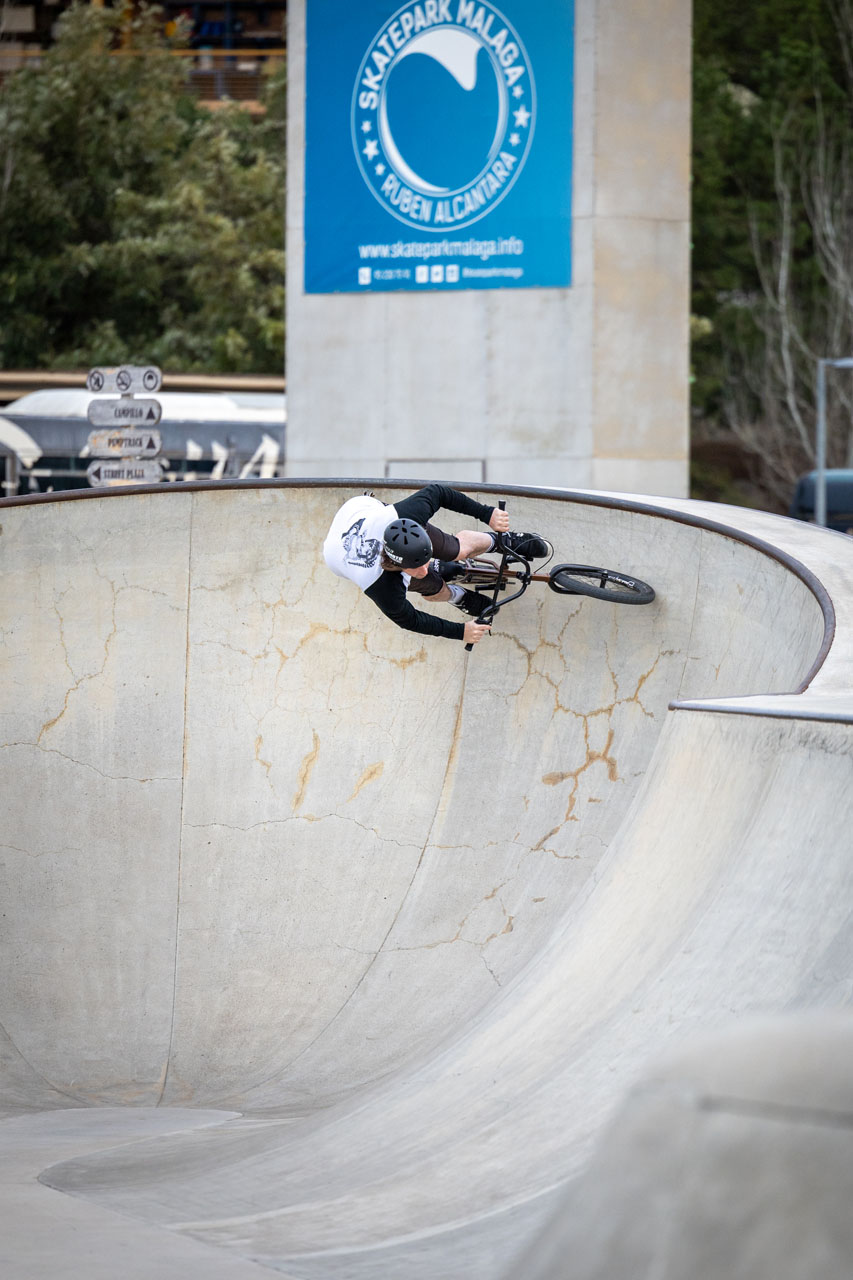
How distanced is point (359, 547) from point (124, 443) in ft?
19.5

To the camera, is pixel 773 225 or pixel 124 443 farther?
pixel 773 225

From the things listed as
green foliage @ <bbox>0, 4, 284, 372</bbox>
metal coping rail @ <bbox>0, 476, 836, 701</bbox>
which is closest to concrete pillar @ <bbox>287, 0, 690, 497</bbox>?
metal coping rail @ <bbox>0, 476, 836, 701</bbox>

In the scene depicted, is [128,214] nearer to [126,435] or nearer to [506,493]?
[126,435]

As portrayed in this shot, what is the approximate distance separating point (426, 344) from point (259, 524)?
6640mm

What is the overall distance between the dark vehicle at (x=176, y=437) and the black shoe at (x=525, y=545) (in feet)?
48.5

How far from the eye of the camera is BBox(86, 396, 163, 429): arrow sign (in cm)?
1173

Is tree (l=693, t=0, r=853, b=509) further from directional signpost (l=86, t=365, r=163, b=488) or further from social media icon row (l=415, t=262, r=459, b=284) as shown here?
directional signpost (l=86, t=365, r=163, b=488)

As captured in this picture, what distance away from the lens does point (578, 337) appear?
13.6 m

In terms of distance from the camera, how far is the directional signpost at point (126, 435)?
38.5 ft

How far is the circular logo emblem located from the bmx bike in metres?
7.34

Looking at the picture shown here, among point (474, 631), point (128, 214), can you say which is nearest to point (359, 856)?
point (474, 631)

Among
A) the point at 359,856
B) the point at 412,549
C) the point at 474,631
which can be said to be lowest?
the point at 359,856

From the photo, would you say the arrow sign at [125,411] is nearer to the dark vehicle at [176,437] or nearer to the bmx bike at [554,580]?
the bmx bike at [554,580]

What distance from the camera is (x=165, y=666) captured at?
785 cm
